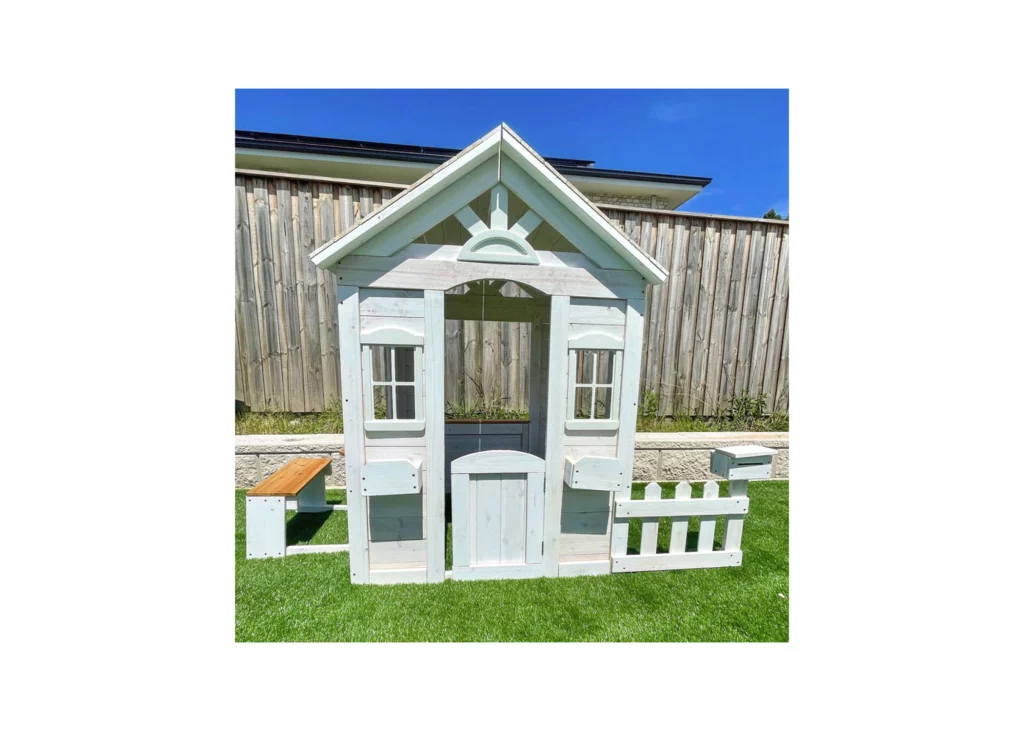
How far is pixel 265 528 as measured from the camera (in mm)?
2768

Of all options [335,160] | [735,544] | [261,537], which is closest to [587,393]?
[735,544]

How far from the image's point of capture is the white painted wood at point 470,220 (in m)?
2.28

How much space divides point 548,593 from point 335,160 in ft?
18.7

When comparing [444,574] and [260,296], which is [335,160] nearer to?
[260,296]

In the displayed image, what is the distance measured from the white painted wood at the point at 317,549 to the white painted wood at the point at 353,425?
0.49 metres

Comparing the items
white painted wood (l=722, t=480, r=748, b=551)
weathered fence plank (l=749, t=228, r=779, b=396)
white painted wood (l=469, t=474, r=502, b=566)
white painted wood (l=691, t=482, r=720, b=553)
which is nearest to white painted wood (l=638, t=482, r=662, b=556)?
white painted wood (l=691, t=482, r=720, b=553)

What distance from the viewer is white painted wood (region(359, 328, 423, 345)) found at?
2.24 meters

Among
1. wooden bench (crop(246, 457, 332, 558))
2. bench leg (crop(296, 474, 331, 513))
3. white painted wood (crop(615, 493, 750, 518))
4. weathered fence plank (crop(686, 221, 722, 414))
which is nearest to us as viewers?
white painted wood (crop(615, 493, 750, 518))

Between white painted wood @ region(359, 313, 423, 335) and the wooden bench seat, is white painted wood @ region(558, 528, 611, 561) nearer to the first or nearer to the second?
white painted wood @ region(359, 313, 423, 335)

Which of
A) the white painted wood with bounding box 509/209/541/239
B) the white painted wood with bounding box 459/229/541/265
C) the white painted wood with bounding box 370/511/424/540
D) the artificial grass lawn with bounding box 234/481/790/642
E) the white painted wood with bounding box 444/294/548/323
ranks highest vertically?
the white painted wood with bounding box 509/209/541/239

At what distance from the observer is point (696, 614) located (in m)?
2.27

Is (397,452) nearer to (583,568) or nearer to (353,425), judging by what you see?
(353,425)

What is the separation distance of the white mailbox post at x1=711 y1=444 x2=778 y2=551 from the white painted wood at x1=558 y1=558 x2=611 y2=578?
3.25ft

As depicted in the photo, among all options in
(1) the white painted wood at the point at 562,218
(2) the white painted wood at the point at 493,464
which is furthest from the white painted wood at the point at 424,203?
(2) the white painted wood at the point at 493,464
